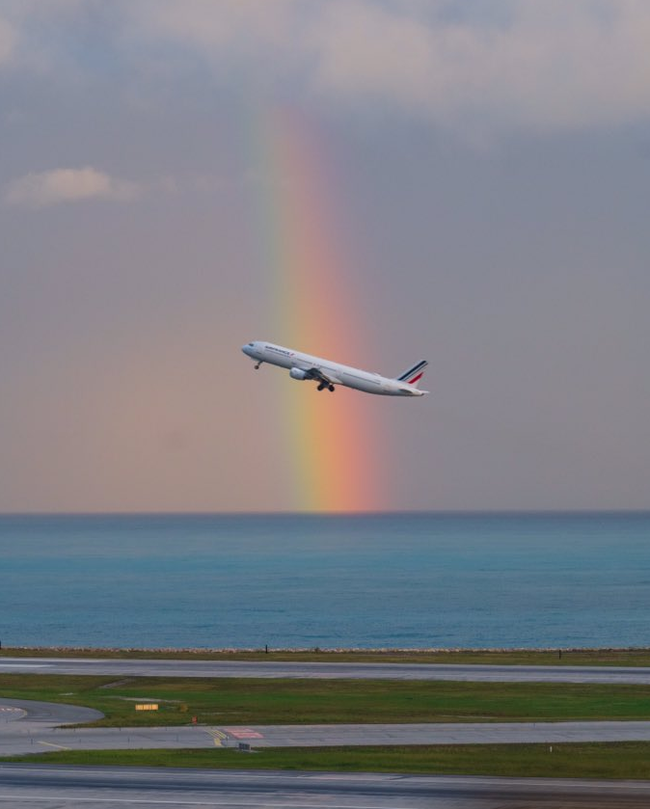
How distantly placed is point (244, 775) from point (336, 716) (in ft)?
64.2

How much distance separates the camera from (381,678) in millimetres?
88562

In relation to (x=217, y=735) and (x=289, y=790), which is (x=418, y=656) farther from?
(x=289, y=790)

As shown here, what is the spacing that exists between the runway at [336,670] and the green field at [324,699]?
116 inches

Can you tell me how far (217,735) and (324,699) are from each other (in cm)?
1495

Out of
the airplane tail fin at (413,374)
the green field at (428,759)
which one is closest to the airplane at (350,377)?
the airplane tail fin at (413,374)

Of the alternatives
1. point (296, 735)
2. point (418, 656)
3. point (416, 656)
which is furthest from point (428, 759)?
point (416, 656)

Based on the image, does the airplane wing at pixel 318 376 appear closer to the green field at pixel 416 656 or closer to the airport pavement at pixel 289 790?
the green field at pixel 416 656

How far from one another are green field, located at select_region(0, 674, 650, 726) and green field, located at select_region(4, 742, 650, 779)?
10.1 meters

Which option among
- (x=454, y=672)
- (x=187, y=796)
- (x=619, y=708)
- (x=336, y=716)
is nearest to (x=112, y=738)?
Answer: (x=336, y=716)

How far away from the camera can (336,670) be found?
94.4m

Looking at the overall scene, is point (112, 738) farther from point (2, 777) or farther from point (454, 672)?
point (454, 672)

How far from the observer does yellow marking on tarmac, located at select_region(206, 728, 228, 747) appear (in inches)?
2411

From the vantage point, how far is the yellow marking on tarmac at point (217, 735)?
61250 mm

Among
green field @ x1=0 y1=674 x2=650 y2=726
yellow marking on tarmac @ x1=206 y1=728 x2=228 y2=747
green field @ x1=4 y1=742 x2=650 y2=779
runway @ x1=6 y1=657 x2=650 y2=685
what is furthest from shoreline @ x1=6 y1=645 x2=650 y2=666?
green field @ x1=4 y1=742 x2=650 y2=779
